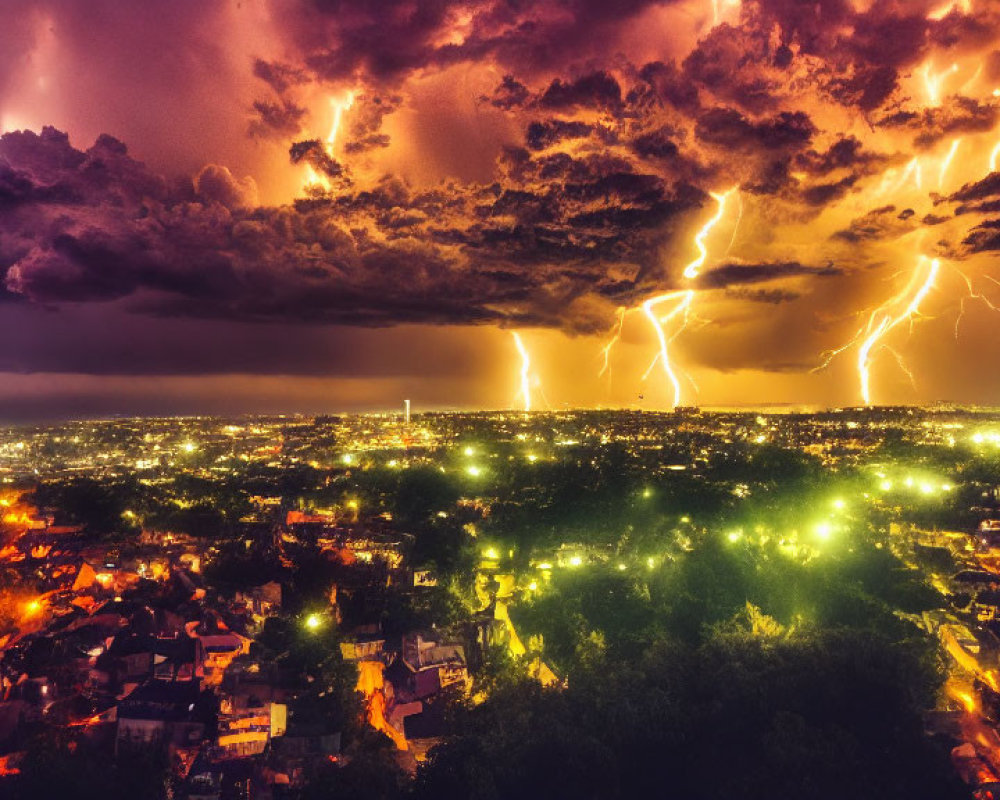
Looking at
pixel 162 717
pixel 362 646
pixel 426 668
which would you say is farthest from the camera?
pixel 362 646

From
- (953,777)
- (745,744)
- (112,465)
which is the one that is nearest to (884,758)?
(953,777)

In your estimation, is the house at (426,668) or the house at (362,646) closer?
the house at (426,668)

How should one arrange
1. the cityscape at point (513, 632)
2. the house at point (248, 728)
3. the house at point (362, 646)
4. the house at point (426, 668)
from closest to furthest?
the cityscape at point (513, 632)
the house at point (248, 728)
the house at point (426, 668)
the house at point (362, 646)

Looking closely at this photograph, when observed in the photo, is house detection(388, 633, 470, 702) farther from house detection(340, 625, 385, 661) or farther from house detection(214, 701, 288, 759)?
house detection(214, 701, 288, 759)

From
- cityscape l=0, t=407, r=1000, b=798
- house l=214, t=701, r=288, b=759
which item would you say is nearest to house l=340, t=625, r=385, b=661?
cityscape l=0, t=407, r=1000, b=798

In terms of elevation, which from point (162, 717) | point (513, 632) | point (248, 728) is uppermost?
point (513, 632)

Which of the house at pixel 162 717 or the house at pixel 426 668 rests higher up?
the house at pixel 426 668

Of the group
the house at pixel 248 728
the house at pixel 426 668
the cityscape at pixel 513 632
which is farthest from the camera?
the house at pixel 426 668

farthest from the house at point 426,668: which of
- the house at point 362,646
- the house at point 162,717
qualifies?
the house at point 162,717

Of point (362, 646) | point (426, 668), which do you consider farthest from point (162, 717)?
point (426, 668)

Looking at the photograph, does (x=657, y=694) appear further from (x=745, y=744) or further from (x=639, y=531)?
(x=639, y=531)

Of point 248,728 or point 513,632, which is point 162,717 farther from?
point 513,632

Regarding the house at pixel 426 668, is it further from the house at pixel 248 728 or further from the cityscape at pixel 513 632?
the house at pixel 248 728
